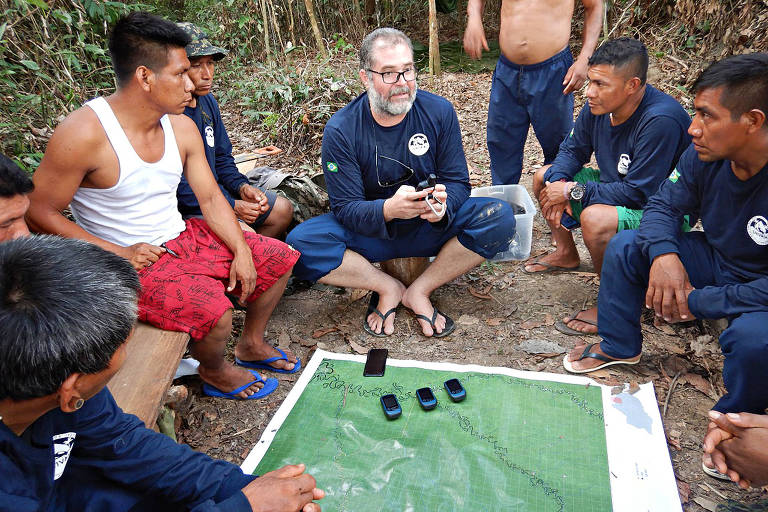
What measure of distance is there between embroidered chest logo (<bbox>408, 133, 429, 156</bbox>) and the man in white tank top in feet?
3.21

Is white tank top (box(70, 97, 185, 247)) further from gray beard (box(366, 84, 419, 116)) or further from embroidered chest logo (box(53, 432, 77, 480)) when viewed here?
embroidered chest logo (box(53, 432, 77, 480))

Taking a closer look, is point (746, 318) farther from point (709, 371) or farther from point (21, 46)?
point (21, 46)

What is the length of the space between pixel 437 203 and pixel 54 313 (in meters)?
2.05

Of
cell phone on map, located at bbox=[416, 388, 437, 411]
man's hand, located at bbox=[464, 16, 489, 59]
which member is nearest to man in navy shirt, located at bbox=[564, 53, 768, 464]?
cell phone on map, located at bbox=[416, 388, 437, 411]

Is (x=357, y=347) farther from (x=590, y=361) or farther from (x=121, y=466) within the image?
(x=121, y=466)

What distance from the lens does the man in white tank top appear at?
7.38 feet

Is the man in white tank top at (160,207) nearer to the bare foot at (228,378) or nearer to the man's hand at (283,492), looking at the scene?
the bare foot at (228,378)

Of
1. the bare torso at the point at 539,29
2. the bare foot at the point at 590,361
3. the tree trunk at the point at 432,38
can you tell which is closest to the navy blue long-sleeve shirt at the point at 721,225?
the bare foot at the point at 590,361

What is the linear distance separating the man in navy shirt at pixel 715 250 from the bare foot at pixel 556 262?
3.24 ft

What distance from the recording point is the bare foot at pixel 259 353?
276 cm

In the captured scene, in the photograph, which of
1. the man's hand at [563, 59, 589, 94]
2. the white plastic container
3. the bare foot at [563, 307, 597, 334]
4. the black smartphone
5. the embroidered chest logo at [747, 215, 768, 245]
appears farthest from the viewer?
the man's hand at [563, 59, 589, 94]

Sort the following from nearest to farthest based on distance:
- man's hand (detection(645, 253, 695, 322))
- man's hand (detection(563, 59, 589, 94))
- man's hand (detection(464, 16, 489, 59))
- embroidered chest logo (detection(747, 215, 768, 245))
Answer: embroidered chest logo (detection(747, 215, 768, 245)) → man's hand (detection(645, 253, 695, 322)) → man's hand (detection(563, 59, 589, 94)) → man's hand (detection(464, 16, 489, 59))

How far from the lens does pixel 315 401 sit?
8.14ft

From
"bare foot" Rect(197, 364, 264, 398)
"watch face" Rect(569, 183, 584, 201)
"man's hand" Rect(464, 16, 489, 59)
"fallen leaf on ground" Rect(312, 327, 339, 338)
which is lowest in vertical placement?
"fallen leaf on ground" Rect(312, 327, 339, 338)
